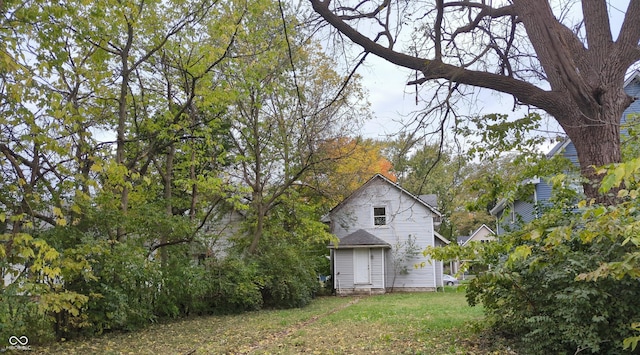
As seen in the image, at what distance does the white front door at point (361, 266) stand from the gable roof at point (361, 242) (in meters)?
0.69

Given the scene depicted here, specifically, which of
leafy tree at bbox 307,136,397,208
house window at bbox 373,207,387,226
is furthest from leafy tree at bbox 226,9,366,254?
house window at bbox 373,207,387,226

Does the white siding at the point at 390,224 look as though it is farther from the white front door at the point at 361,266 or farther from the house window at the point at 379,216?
the white front door at the point at 361,266

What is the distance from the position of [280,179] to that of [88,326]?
1045 centimetres

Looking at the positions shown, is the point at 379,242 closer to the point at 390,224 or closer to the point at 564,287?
the point at 390,224

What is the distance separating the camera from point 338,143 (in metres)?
18.6

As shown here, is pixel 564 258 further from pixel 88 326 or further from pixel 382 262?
pixel 382 262

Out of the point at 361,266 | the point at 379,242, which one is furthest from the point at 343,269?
the point at 379,242

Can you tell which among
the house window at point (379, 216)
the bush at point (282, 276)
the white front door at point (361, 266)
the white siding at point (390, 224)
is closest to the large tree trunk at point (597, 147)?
the bush at point (282, 276)

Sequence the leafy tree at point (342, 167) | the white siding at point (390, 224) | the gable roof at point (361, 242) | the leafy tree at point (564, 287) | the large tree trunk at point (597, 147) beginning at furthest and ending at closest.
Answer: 1. the white siding at point (390, 224)
2. the gable roof at point (361, 242)
3. the leafy tree at point (342, 167)
4. the large tree trunk at point (597, 147)
5. the leafy tree at point (564, 287)

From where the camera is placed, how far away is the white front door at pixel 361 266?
2345 cm

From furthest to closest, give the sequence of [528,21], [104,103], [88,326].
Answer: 1. [104,103]
2. [88,326]
3. [528,21]

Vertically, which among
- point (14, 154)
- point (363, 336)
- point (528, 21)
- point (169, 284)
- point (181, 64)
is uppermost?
point (181, 64)

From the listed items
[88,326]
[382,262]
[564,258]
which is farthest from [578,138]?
[382,262]

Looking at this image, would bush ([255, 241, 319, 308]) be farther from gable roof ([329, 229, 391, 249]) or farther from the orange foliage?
gable roof ([329, 229, 391, 249])
